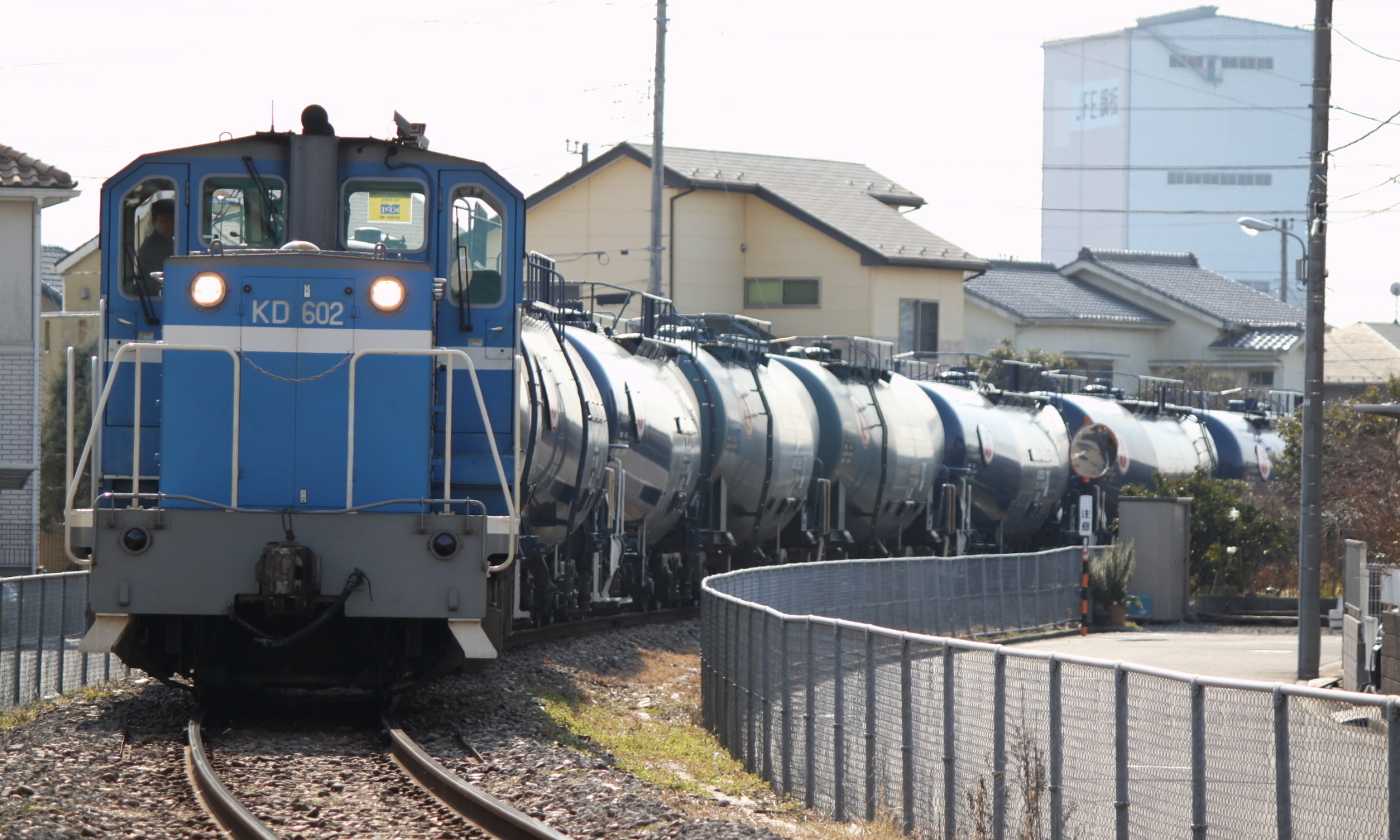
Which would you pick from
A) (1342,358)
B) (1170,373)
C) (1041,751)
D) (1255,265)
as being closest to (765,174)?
(1170,373)

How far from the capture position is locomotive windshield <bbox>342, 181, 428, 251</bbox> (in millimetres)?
11594

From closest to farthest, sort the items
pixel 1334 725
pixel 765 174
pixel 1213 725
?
pixel 1334 725, pixel 1213 725, pixel 765 174

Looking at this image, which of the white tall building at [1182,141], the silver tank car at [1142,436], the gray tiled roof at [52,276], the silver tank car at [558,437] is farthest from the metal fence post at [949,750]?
the white tall building at [1182,141]

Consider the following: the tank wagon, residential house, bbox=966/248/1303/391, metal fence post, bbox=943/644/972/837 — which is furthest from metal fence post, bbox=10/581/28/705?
residential house, bbox=966/248/1303/391

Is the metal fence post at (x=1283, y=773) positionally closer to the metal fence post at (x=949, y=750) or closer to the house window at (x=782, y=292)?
the metal fence post at (x=949, y=750)

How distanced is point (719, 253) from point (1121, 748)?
141 ft

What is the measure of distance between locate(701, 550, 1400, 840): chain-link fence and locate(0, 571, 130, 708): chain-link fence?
5.53 metres

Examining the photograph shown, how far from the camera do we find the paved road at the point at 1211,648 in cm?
2023

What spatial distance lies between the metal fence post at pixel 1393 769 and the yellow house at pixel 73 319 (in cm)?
2927

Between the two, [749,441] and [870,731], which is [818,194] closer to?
[749,441]

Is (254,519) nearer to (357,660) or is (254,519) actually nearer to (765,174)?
(357,660)

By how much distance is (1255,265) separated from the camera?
161 m

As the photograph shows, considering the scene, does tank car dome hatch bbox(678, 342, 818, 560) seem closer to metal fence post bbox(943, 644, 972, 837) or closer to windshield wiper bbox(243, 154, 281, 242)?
windshield wiper bbox(243, 154, 281, 242)

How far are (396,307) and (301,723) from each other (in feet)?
9.64
